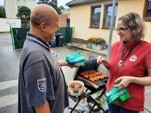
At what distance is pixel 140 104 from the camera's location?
4.91ft

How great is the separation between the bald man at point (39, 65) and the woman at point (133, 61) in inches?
29.4

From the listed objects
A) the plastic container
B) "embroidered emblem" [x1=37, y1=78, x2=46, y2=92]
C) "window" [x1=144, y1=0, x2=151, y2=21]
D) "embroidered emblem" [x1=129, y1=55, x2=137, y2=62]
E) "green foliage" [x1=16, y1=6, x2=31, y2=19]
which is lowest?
the plastic container

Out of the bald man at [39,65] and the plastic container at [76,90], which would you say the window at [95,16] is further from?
the bald man at [39,65]

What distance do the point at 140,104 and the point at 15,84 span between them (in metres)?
3.66

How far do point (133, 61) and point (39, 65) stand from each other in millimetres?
1001

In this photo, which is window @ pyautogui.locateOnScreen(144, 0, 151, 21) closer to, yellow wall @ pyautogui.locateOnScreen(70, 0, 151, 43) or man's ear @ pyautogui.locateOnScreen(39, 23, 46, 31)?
yellow wall @ pyautogui.locateOnScreen(70, 0, 151, 43)

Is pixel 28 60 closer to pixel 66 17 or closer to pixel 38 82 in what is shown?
pixel 38 82

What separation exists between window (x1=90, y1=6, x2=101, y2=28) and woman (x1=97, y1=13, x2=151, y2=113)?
8279 millimetres

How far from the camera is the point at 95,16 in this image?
32.0 feet

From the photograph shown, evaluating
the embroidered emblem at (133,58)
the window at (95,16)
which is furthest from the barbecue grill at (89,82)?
the window at (95,16)

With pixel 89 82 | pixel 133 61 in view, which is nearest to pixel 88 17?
pixel 89 82

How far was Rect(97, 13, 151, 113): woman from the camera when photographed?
4.48 feet

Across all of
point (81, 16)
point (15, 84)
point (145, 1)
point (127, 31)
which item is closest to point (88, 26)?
point (81, 16)

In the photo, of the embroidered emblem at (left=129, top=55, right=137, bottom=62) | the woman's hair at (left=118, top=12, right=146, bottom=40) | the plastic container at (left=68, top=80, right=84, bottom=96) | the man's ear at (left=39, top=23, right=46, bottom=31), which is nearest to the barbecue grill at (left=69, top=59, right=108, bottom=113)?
the plastic container at (left=68, top=80, right=84, bottom=96)
